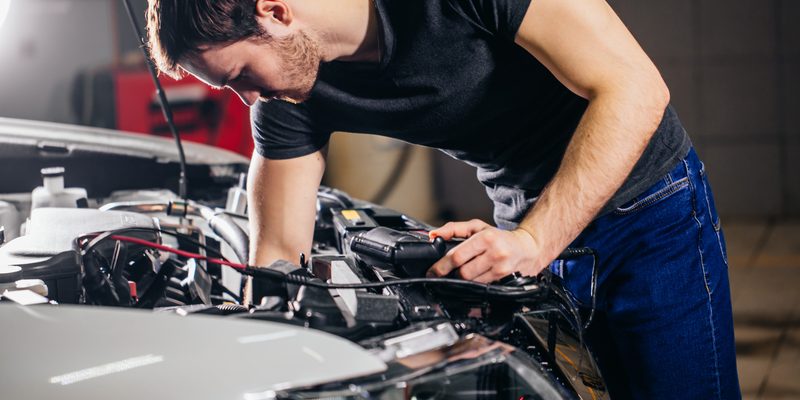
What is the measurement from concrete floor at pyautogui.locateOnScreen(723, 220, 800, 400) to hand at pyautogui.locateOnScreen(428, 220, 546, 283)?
1811 mm

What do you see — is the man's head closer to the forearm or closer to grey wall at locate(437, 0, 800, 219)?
the forearm

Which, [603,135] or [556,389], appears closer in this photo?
[556,389]

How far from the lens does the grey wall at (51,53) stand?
5535mm

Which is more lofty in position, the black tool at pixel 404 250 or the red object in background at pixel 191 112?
the red object in background at pixel 191 112

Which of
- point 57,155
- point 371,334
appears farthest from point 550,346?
point 57,155

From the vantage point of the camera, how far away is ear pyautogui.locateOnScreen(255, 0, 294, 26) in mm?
1371

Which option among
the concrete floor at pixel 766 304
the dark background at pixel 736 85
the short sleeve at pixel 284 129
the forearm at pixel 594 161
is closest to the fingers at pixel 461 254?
the forearm at pixel 594 161

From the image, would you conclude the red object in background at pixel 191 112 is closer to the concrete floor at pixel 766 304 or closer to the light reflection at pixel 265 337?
the concrete floor at pixel 766 304

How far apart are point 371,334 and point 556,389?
231 mm

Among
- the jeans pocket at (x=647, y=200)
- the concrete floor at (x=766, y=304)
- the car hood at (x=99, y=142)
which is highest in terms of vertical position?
the car hood at (x=99, y=142)

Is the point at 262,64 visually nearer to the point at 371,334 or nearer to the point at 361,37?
the point at 361,37

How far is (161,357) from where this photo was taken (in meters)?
0.91

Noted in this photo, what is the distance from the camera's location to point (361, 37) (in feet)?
4.81

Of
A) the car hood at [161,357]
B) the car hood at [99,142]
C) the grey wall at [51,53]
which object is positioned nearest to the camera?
the car hood at [161,357]
